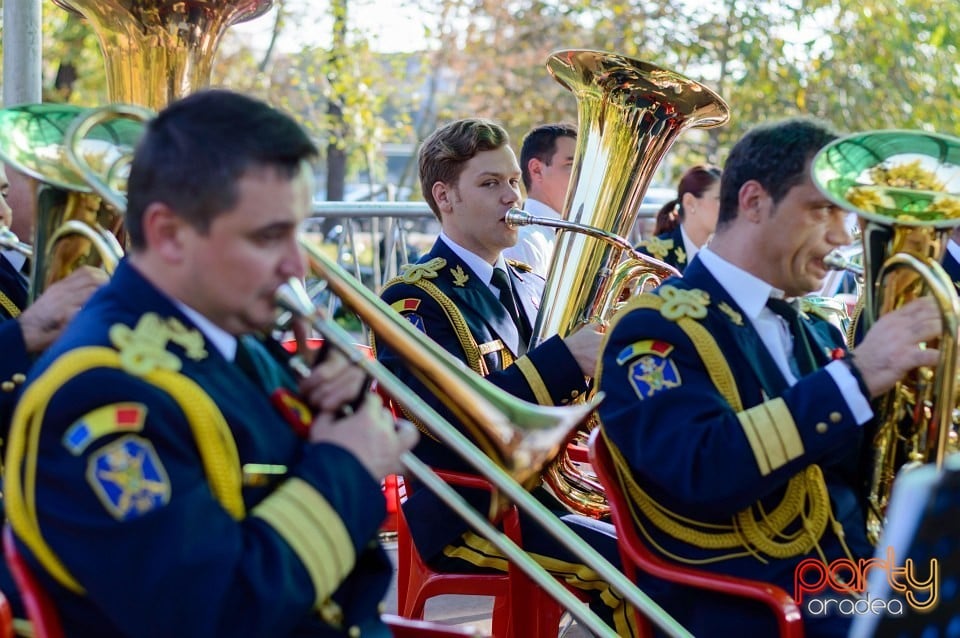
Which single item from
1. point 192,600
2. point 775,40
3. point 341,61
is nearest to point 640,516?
point 192,600

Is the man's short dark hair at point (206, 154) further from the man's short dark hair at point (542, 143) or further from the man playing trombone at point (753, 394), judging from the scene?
the man's short dark hair at point (542, 143)

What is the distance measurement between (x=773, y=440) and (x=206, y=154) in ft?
3.86

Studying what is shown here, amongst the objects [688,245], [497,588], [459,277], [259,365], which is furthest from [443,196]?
[688,245]

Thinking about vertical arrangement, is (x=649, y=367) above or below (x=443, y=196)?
below

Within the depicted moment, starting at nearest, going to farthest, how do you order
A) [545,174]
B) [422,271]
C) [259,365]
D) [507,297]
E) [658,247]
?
[259,365], [422,271], [507,297], [545,174], [658,247]

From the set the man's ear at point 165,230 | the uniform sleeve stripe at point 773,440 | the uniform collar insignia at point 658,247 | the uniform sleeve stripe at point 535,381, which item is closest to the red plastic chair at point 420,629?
the uniform sleeve stripe at point 773,440

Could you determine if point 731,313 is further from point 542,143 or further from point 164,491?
point 542,143

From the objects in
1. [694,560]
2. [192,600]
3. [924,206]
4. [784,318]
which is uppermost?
[924,206]

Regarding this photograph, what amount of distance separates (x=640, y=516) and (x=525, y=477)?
0.68 metres

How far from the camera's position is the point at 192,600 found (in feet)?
5.28

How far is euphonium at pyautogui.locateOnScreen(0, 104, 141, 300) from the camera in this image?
2301mm

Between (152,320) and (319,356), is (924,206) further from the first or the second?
(152,320)

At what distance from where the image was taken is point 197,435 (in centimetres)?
173

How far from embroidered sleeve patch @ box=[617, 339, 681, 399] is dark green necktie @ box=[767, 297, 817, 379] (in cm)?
33
